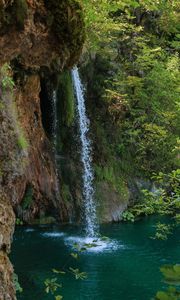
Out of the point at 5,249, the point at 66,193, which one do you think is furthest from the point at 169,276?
the point at 66,193

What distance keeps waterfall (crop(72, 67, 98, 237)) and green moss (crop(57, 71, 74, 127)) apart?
0.89 meters

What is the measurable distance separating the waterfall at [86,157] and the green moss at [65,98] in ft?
2.93

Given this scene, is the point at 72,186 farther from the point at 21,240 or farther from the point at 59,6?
the point at 59,6

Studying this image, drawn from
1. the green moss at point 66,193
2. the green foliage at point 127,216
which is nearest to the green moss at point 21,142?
the green moss at point 66,193

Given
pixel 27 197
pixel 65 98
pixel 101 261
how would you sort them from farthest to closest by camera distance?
pixel 65 98, pixel 27 197, pixel 101 261

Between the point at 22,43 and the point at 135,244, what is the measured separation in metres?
10.2

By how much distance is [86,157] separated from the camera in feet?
55.3

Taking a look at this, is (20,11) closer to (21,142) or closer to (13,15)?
(13,15)

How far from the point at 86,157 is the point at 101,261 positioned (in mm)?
5853

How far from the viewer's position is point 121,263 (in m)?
11.6

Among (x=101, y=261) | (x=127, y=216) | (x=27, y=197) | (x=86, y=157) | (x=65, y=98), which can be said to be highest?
(x=65, y=98)

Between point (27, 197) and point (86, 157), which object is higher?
point (86, 157)

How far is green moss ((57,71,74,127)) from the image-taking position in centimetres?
1547

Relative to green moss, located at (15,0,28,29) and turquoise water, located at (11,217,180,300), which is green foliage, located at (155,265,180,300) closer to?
green moss, located at (15,0,28,29)
